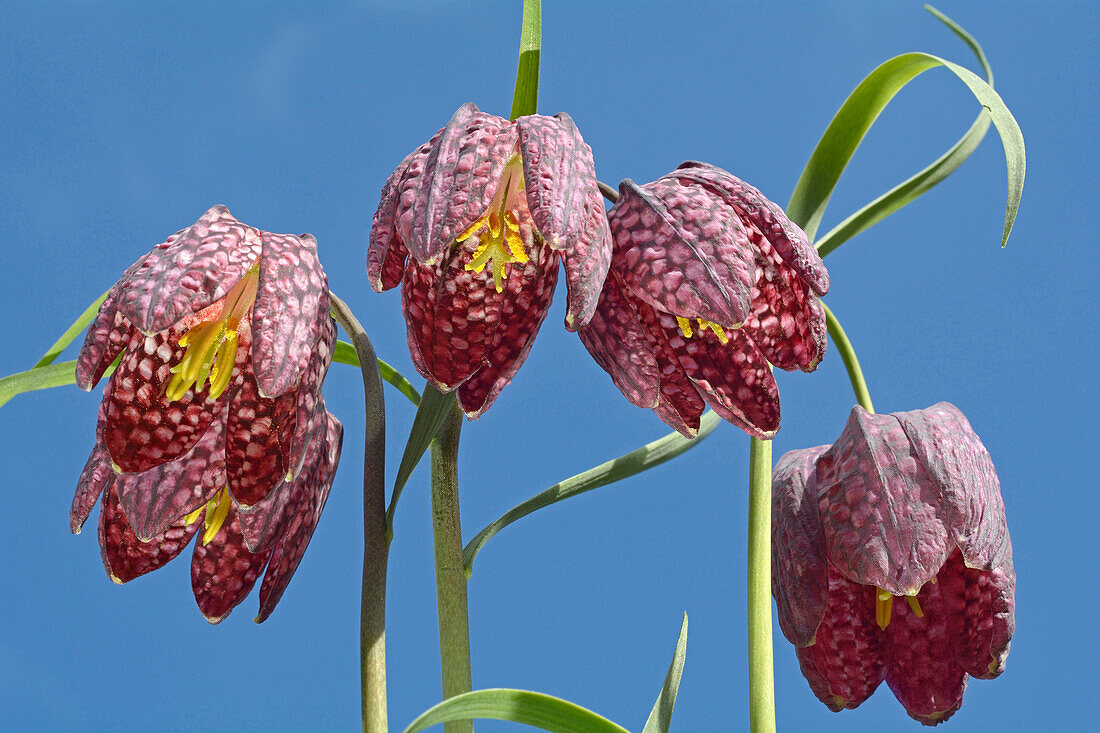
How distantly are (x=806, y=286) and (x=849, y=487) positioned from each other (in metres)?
0.21

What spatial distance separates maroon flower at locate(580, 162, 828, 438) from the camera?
74 centimetres

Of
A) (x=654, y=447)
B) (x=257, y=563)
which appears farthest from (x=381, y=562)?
(x=654, y=447)

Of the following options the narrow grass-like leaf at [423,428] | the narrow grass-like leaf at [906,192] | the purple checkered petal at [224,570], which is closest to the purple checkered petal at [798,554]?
the narrow grass-like leaf at [906,192]

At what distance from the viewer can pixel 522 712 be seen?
0.75m

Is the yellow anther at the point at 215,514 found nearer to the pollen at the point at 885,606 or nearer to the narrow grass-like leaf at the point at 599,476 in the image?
the narrow grass-like leaf at the point at 599,476

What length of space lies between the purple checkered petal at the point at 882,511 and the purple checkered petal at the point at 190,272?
53cm

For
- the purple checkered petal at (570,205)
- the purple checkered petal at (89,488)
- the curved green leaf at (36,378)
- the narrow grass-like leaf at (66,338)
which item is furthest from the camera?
the narrow grass-like leaf at (66,338)

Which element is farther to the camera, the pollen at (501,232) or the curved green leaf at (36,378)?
the curved green leaf at (36,378)

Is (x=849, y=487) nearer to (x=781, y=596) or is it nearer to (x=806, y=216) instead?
(x=781, y=596)

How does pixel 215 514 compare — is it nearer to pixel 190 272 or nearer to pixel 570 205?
pixel 190 272

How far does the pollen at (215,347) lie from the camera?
0.74 metres

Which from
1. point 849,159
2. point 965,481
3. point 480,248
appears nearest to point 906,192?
point 849,159

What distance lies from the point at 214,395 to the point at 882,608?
0.61 m

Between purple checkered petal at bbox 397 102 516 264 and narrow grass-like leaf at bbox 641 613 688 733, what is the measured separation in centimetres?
48
